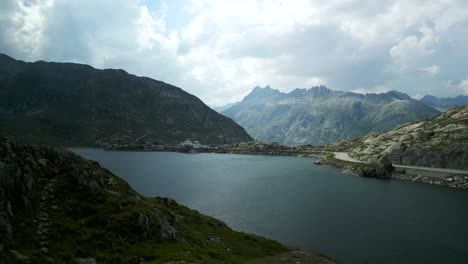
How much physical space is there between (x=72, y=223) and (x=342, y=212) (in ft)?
248

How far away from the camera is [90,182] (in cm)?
3656

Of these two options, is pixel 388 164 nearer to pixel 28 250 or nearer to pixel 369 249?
pixel 369 249

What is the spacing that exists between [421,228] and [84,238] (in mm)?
75786

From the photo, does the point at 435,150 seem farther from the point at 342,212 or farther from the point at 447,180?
the point at 342,212

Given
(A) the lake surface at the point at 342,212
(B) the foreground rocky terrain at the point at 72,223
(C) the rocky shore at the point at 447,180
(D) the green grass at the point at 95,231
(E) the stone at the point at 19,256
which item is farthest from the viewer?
(C) the rocky shore at the point at 447,180

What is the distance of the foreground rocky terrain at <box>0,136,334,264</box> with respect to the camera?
23281mm

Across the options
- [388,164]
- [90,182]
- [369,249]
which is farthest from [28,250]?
[388,164]

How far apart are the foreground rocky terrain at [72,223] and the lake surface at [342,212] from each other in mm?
22555

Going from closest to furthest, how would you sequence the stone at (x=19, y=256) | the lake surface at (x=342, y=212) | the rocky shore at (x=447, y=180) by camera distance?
the stone at (x=19, y=256) < the lake surface at (x=342, y=212) < the rocky shore at (x=447, y=180)

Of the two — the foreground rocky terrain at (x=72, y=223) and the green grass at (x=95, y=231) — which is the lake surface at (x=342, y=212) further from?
the green grass at (x=95, y=231)

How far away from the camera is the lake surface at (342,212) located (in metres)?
59.9

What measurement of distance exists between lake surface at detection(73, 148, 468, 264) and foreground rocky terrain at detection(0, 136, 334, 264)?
22555 mm

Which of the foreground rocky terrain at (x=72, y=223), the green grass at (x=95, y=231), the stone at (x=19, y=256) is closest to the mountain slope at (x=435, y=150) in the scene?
the foreground rocky terrain at (x=72, y=223)

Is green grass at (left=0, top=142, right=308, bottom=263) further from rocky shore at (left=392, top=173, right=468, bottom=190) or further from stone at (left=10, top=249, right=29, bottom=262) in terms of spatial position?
rocky shore at (left=392, top=173, right=468, bottom=190)
